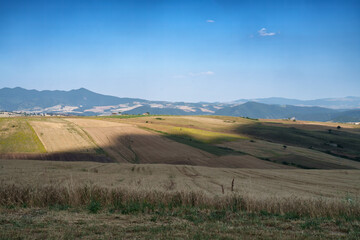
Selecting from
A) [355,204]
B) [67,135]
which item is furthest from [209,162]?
[355,204]

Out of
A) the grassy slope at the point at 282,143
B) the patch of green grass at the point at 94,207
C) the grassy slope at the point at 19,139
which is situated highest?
the patch of green grass at the point at 94,207

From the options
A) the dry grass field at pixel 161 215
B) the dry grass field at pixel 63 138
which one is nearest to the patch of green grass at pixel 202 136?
the dry grass field at pixel 63 138

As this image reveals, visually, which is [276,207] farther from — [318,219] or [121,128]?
[121,128]

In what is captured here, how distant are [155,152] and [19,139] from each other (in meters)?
27.3

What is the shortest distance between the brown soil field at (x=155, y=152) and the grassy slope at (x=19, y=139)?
12.0 meters

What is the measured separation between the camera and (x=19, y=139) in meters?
56.2

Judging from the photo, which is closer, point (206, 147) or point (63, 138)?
point (63, 138)

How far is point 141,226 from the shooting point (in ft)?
29.2

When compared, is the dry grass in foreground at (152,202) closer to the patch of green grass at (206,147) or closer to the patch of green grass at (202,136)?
the patch of green grass at (206,147)

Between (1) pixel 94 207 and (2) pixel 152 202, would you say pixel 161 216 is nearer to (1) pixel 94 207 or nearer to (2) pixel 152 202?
(2) pixel 152 202

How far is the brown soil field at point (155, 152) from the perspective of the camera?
51.0 m

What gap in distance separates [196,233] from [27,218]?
18.8 ft

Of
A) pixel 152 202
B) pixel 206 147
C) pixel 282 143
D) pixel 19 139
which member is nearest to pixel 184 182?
pixel 152 202

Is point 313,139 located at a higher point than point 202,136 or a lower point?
lower
